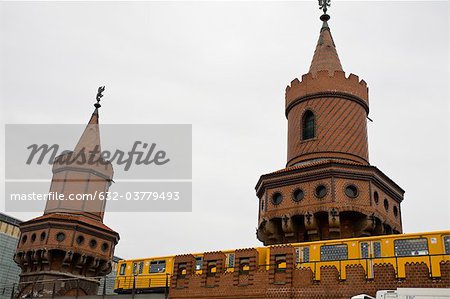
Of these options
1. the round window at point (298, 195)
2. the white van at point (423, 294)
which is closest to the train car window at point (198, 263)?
the round window at point (298, 195)

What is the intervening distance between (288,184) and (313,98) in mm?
5635

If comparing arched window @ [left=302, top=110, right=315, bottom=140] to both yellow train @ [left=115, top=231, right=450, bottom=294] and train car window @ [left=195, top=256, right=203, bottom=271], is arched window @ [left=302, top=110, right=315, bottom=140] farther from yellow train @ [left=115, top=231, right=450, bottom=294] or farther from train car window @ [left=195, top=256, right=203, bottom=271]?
train car window @ [left=195, top=256, right=203, bottom=271]

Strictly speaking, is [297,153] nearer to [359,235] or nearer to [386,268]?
[359,235]

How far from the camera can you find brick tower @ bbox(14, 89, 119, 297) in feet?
100.0

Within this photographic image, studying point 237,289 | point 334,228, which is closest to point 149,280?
point 237,289

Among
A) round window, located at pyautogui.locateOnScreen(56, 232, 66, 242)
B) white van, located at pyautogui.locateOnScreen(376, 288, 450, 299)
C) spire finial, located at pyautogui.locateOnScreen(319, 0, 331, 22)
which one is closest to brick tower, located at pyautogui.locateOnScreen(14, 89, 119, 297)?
round window, located at pyautogui.locateOnScreen(56, 232, 66, 242)

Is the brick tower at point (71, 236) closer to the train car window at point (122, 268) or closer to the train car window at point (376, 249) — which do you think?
the train car window at point (122, 268)

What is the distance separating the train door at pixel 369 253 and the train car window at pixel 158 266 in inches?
397

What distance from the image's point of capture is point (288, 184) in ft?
80.0

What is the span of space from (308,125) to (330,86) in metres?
2.43

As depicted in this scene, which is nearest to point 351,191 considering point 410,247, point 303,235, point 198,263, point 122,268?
point 303,235

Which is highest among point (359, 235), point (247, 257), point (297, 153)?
point (297, 153)

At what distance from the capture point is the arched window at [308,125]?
2675 centimetres

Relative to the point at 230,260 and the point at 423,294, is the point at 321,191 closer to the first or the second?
the point at 230,260
